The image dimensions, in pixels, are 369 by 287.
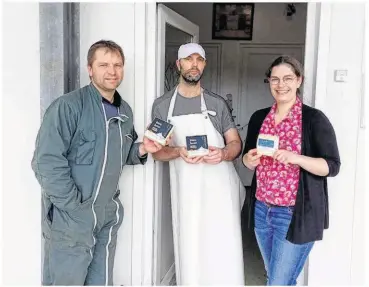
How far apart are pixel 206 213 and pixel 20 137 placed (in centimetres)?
108

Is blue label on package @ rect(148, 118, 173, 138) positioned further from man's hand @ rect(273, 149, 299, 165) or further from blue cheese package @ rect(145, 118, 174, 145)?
man's hand @ rect(273, 149, 299, 165)

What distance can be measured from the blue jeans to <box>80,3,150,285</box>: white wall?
775 mm

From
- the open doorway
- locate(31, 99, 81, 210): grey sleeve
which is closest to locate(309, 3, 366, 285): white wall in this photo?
locate(31, 99, 81, 210): grey sleeve

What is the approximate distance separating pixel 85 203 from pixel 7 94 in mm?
707

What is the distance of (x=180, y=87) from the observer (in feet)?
7.36

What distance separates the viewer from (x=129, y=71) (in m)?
2.32

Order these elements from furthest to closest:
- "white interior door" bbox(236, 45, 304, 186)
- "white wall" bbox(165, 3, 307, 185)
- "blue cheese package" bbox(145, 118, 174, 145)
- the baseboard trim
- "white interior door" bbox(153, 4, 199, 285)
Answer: "white interior door" bbox(236, 45, 304, 186), "white wall" bbox(165, 3, 307, 185), the baseboard trim, "white interior door" bbox(153, 4, 199, 285), "blue cheese package" bbox(145, 118, 174, 145)

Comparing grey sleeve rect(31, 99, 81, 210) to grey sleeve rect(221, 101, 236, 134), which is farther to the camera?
grey sleeve rect(221, 101, 236, 134)

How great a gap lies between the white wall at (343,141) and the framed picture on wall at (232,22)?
11.4 ft

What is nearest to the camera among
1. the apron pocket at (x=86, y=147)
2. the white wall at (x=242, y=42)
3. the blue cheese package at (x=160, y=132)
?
the apron pocket at (x=86, y=147)

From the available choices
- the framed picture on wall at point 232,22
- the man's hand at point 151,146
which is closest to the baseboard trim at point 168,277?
the man's hand at point 151,146

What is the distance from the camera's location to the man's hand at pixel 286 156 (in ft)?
5.79

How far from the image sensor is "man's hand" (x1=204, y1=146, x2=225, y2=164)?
6.97 feet

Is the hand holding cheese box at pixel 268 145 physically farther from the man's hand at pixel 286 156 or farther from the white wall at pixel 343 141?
the white wall at pixel 343 141
